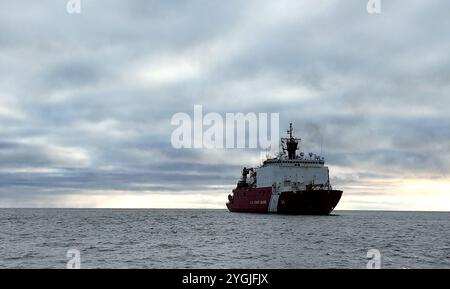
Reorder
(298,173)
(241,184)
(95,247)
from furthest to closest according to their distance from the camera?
(241,184) < (298,173) < (95,247)

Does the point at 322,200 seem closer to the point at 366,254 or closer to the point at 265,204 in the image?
the point at 265,204

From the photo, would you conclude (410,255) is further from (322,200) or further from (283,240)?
(322,200)

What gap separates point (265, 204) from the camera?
334 ft

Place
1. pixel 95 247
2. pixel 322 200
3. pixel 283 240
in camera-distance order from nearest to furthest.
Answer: pixel 95 247, pixel 283 240, pixel 322 200

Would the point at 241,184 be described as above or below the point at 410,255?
above

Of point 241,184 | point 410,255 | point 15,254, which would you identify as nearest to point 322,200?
point 241,184
